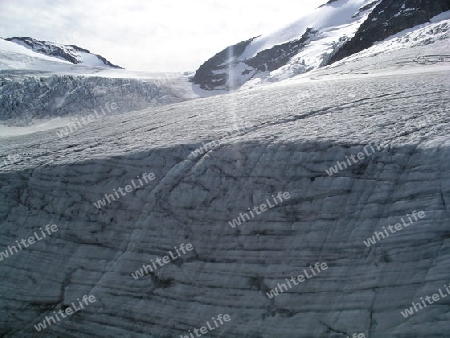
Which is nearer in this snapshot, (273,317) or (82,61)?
(273,317)

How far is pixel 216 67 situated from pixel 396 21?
60.1 m

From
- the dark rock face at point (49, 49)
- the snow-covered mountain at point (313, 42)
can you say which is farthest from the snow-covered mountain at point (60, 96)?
the dark rock face at point (49, 49)

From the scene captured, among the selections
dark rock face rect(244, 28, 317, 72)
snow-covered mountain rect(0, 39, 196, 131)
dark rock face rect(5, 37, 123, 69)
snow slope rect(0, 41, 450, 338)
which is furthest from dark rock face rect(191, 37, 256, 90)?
snow slope rect(0, 41, 450, 338)

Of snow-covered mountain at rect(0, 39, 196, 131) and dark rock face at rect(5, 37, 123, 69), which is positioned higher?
dark rock face at rect(5, 37, 123, 69)

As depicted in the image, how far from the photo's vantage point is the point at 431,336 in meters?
4.99

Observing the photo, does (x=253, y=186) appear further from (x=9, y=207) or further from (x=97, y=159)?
(x=9, y=207)

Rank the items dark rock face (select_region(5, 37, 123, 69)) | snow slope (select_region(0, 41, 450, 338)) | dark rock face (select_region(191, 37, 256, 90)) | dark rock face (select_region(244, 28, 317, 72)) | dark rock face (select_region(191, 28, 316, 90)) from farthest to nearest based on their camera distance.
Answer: dark rock face (select_region(5, 37, 123, 69)) < dark rock face (select_region(191, 37, 256, 90)) < dark rock face (select_region(191, 28, 316, 90)) < dark rock face (select_region(244, 28, 317, 72)) < snow slope (select_region(0, 41, 450, 338))

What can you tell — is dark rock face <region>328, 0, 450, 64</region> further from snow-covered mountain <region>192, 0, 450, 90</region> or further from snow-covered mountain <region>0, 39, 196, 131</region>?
snow-covered mountain <region>0, 39, 196, 131</region>

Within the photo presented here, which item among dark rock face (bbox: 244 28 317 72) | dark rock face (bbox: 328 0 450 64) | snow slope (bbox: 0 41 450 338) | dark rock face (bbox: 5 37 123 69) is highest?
dark rock face (bbox: 5 37 123 69)

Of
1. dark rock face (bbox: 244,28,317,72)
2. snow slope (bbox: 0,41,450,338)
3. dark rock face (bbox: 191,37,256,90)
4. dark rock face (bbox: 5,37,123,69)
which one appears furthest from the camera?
dark rock face (bbox: 5,37,123,69)

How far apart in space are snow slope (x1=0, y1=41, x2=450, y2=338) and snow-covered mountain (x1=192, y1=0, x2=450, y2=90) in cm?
4577

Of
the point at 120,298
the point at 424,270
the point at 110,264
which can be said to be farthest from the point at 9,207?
the point at 424,270

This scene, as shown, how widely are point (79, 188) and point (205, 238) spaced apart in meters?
3.67

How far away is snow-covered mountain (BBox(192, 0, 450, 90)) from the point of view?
48.1 metres
